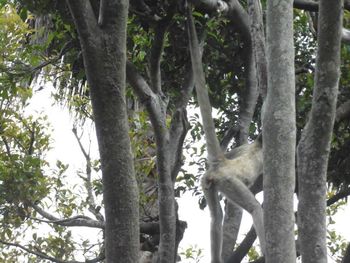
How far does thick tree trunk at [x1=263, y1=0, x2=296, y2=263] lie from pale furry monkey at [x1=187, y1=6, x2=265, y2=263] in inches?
45.0

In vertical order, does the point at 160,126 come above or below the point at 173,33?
below

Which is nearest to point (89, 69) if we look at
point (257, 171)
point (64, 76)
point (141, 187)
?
point (257, 171)

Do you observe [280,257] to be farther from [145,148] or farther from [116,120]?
[145,148]

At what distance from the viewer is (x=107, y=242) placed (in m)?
2.89

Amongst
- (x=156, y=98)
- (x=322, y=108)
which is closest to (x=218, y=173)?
(x=156, y=98)

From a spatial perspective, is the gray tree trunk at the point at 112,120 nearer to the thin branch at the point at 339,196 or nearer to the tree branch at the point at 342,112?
the tree branch at the point at 342,112

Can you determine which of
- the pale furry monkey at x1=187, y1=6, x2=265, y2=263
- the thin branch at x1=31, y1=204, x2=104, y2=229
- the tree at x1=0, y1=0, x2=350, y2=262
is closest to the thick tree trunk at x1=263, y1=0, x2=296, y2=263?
the tree at x1=0, y1=0, x2=350, y2=262

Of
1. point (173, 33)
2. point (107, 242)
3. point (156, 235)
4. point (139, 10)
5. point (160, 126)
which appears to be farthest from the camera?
point (173, 33)

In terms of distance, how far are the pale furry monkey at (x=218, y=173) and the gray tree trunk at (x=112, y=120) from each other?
1.47 meters

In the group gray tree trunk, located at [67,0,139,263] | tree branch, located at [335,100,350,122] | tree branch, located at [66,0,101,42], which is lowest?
gray tree trunk, located at [67,0,139,263]

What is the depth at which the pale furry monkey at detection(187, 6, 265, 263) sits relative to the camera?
4.59 metres

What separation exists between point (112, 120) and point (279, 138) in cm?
90

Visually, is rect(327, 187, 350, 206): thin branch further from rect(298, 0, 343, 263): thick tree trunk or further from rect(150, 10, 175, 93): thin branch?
rect(298, 0, 343, 263): thick tree trunk

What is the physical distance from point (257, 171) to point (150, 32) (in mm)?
1522
